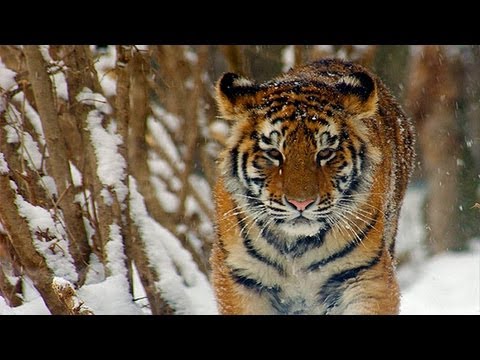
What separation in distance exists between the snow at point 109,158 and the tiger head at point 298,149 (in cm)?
67

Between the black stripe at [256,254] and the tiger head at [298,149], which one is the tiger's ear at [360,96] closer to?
the tiger head at [298,149]

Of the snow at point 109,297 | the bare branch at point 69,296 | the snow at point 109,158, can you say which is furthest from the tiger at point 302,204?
the bare branch at point 69,296

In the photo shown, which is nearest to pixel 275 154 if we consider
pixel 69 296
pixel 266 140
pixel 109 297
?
pixel 266 140

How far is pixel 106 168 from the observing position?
494 centimetres

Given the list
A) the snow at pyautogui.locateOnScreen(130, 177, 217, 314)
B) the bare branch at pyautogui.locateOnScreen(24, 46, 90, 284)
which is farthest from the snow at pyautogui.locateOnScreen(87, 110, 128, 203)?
the snow at pyautogui.locateOnScreen(130, 177, 217, 314)

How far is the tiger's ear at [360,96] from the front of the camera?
14.5 ft

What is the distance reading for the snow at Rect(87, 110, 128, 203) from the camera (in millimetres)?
4922

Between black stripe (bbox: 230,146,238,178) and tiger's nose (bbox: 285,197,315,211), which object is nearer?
tiger's nose (bbox: 285,197,315,211)

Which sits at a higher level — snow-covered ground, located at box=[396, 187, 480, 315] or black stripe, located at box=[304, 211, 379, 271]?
black stripe, located at box=[304, 211, 379, 271]

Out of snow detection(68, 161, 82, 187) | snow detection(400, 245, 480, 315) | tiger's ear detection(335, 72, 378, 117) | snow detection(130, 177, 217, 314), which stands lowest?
A: snow detection(400, 245, 480, 315)

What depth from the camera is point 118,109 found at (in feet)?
17.0

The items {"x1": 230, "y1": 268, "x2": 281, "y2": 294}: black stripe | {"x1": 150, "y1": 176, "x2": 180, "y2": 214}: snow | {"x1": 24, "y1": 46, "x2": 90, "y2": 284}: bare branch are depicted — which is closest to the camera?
{"x1": 230, "y1": 268, "x2": 281, "y2": 294}: black stripe

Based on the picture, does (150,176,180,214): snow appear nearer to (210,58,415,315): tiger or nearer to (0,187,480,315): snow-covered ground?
(0,187,480,315): snow-covered ground
